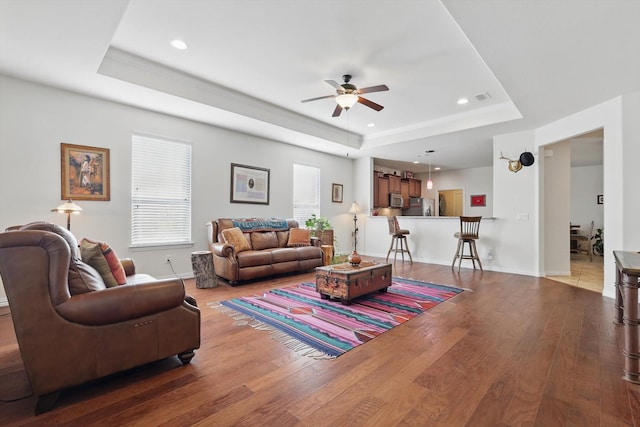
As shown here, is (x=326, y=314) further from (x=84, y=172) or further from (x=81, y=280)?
(x=84, y=172)

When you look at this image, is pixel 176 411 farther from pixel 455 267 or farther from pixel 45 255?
pixel 455 267

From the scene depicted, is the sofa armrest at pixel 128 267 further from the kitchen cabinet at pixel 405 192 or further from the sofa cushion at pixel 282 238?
the kitchen cabinet at pixel 405 192

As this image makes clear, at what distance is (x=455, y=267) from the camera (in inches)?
235

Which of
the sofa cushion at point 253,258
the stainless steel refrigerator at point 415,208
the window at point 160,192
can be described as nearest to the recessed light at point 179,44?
the window at point 160,192

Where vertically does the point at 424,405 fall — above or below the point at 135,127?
below

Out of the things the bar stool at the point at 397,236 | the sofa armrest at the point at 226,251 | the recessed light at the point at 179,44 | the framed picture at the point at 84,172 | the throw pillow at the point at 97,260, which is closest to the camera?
the throw pillow at the point at 97,260

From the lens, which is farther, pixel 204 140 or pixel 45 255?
pixel 204 140

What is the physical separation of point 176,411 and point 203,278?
2852mm

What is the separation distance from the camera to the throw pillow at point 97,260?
210cm

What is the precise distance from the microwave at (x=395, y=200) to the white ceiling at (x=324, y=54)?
3.85 meters

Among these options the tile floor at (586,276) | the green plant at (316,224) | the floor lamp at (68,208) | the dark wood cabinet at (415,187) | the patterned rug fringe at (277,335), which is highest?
the dark wood cabinet at (415,187)

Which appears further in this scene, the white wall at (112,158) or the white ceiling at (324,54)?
the white wall at (112,158)

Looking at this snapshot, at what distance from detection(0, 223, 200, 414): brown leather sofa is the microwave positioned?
756cm

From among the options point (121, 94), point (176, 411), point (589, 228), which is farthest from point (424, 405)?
point (589, 228)
